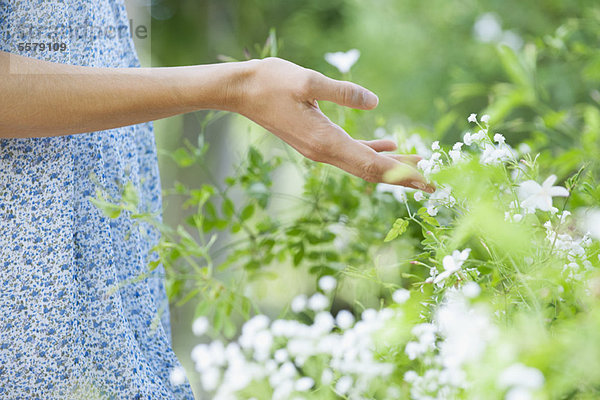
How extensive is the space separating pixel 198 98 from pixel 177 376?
0.86ft

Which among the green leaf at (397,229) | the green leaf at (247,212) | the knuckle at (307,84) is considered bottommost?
the green leaf at (247,212)

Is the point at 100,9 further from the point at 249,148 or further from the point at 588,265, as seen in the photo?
the point at 588,265

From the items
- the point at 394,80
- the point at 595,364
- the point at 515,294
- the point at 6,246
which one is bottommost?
the point at 394,80

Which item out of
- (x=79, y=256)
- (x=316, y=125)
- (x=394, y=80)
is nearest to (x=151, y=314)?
(x=79, y=256)

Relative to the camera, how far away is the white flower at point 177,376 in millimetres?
537

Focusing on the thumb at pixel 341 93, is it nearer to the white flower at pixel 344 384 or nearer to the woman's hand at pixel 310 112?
the woman's hand at pixel 310 112

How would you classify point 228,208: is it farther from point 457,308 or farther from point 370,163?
point 457,308

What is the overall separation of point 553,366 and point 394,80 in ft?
5.83

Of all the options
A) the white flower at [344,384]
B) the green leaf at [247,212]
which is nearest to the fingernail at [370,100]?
the white flower at [344,384]

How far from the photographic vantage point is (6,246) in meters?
0.52

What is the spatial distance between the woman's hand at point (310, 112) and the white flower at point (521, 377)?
229 millimetres

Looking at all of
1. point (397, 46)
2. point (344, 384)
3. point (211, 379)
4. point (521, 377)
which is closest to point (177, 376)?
point (211, 379)

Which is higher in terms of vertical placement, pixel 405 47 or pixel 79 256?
pixel 79 256

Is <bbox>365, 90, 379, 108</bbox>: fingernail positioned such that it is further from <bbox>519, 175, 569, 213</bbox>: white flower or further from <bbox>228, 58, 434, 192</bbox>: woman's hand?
<bbox>519, 175, 569, 213</bbox>: white flower
